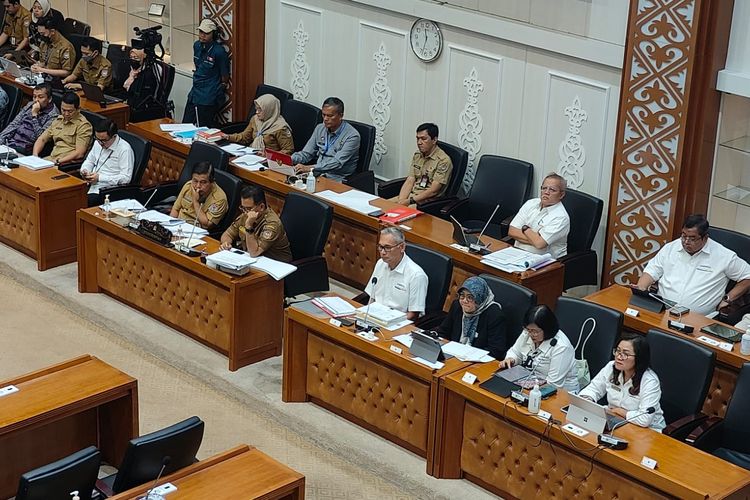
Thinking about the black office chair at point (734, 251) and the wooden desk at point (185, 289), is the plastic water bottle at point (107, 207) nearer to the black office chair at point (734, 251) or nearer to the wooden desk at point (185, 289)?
the wooden desk at point (185, 289)

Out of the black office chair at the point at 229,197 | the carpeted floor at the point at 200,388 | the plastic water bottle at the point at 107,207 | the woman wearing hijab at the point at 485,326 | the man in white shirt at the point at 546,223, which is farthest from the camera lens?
the black office chair at the point at 229,197

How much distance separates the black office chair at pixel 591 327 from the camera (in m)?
7.02

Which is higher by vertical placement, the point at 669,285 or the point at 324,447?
the point at 669,285

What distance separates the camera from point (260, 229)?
8.36 metres

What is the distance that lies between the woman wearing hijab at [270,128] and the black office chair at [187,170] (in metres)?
0.69

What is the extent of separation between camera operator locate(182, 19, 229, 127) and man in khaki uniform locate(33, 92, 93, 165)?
1192 millimetres

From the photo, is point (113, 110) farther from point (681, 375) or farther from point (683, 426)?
point (683, 426)

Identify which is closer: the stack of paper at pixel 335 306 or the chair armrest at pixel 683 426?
the chair armrest at pixel 683 426

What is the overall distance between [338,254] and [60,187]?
228 centimetres

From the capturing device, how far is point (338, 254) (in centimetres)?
948

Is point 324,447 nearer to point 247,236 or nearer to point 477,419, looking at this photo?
point 477,419

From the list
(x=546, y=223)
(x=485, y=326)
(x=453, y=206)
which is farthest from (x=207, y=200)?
(x=485, y=326)

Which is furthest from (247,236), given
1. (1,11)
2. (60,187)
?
(1,11)

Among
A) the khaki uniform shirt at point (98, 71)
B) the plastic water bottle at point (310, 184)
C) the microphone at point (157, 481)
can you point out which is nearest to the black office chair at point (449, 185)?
the plastic water bottle at point (310, 184)
